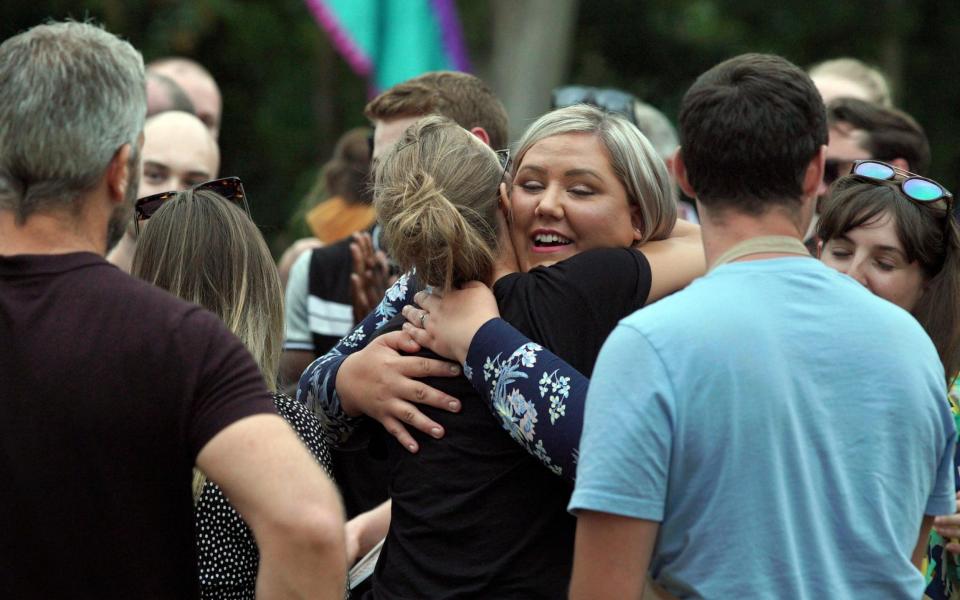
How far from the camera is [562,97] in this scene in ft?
17.5

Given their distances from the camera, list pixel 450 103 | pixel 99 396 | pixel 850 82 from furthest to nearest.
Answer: pixel 850 82 < pixel 450 103 < pixel 99 396

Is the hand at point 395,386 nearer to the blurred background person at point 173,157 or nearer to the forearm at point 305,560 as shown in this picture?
the forearm at point 305,560

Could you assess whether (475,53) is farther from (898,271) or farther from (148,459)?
(148,459)

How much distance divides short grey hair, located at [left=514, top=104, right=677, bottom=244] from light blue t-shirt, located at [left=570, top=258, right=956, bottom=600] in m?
0.67

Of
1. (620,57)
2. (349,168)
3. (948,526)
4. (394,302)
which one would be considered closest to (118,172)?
(394,302)

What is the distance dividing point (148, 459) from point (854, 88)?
15.0 ft

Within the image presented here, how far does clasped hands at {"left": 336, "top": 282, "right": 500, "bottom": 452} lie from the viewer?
261 centimetres

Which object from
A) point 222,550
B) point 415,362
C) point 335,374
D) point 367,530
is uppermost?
point 415,362

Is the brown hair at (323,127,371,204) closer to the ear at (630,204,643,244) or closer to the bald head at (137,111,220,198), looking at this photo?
the bald head at (137,111,220,198)

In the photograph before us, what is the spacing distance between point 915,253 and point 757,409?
1426 millimetres

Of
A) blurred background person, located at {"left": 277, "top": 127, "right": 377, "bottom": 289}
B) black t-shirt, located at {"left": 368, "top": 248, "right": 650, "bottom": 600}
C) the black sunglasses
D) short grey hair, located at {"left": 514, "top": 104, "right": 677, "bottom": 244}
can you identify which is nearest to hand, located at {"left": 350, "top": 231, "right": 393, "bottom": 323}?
blurred background person, located at {"left": 277, "top": 127, "right": 377, "bottom": 289}

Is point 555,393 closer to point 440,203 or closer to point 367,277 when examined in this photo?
point 440,203

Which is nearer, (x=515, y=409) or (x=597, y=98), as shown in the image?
(x=515, y=409)

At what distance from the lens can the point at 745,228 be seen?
7.35ft
